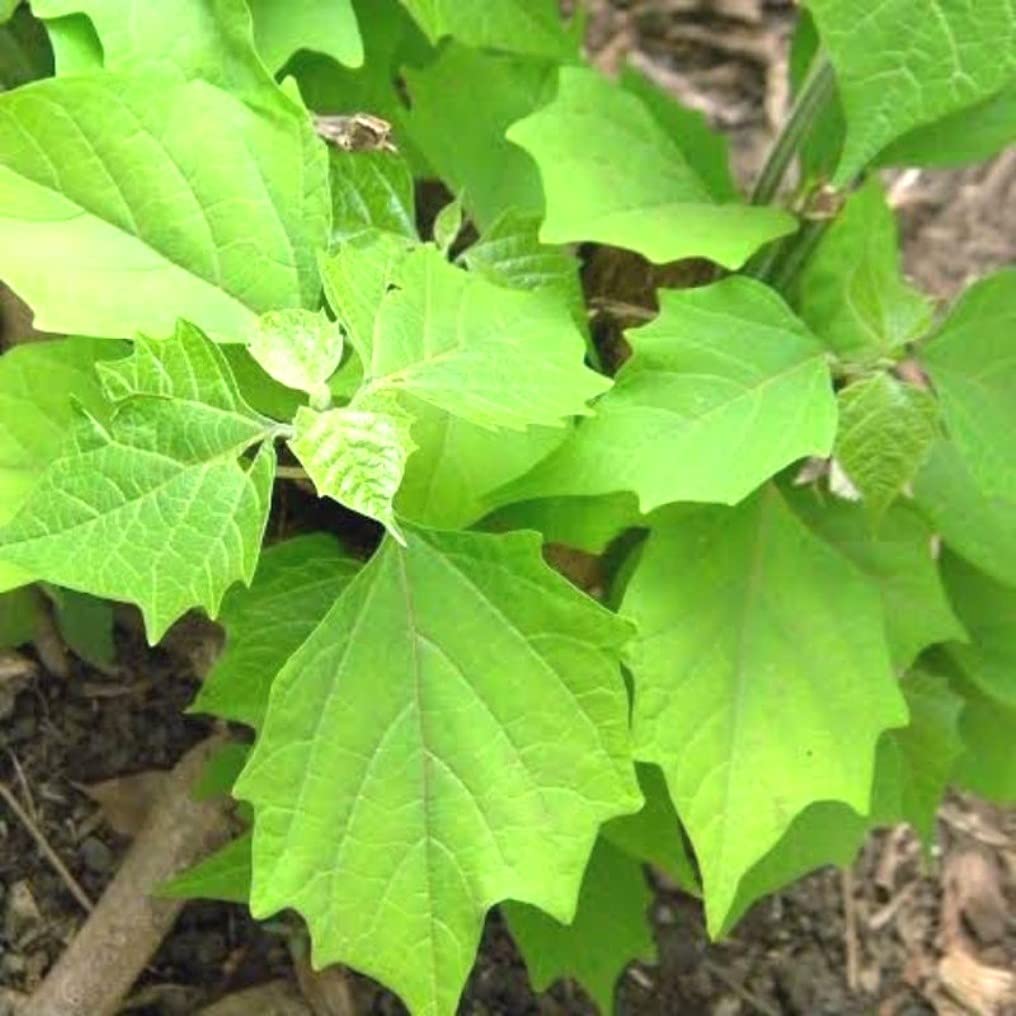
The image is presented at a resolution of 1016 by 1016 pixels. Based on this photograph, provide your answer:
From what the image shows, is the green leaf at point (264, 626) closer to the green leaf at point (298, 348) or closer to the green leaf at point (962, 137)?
the green leaf at point (298, 348)

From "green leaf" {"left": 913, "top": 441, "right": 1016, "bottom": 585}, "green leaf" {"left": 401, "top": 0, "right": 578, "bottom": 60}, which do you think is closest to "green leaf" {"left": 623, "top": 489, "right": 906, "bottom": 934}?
"green leaf" {"left": 913, "top": 441, "right": 1016, "bottom": 585}

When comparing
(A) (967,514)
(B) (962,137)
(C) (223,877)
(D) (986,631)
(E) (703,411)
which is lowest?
(C) (223,877)

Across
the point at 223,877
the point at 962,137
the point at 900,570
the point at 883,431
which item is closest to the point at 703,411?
the point at 883,431

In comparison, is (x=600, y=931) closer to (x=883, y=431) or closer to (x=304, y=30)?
(x=883, y=431)

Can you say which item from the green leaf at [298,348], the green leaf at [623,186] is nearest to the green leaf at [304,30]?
the green leaf at [623,186]

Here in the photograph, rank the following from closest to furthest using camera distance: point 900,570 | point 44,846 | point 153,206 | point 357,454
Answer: point 357,454 → point 153,206 → point 900,570 → point 44,846

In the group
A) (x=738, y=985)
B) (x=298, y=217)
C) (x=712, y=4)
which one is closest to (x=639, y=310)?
(x=298, y=217)

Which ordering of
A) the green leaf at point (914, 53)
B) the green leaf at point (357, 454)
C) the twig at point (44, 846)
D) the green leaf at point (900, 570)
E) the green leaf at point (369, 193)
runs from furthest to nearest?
the twig at point (44, 846)
the green leaf at point (900, 570)
the green leaf at point (369, 193)
the green leaf at point (914, 53)
the green leaf at point (357, 454)
